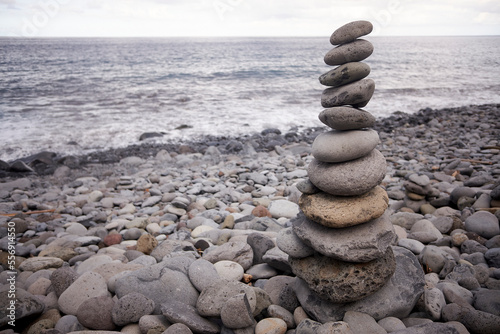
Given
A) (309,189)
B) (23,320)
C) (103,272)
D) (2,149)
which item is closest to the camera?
(23,320)

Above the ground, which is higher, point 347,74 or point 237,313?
point 347,74

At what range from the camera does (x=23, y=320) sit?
301cm

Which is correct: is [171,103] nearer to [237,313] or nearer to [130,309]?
[130,309]

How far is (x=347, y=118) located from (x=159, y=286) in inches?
99.6

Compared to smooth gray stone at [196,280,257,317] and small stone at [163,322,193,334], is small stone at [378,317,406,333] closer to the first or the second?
smooth gray stone at [196,280,257,317]

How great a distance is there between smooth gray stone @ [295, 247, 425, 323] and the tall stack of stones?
11 cm

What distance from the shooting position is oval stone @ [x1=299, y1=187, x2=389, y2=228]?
295 cm

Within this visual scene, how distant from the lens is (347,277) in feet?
9.58

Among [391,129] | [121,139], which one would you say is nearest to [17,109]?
[121,139]

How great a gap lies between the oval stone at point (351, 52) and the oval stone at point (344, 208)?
4.31ft

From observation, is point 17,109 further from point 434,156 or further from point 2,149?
point 434,156

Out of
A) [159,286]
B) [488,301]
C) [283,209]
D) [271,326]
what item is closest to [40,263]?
[159,286]

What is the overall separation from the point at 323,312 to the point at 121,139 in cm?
1173

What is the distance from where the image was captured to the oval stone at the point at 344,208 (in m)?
2.95
